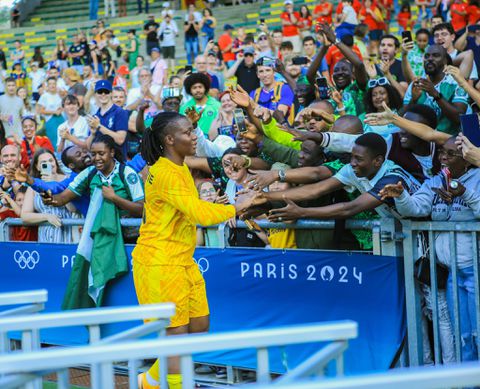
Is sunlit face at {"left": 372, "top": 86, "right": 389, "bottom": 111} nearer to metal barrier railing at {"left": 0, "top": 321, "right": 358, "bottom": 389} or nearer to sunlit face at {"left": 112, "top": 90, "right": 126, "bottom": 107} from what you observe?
sunlit face at {"left": 112, "top": 90, "right": 126, "bottom": 107}

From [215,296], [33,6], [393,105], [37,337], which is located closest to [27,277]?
[215,296]

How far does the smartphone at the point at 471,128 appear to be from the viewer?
19.7 ft

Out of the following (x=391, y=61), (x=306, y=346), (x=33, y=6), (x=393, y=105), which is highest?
(x=33, y=6)

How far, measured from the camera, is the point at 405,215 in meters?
5.97

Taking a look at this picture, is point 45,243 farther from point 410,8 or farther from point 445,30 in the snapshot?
point 410,8

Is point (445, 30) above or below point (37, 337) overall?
above

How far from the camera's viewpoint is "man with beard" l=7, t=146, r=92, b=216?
314 inches

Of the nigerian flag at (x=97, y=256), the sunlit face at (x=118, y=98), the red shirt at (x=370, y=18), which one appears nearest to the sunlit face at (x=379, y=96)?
the nigerian flag at (x=97, y=256)

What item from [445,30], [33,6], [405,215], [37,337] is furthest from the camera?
[33,6]

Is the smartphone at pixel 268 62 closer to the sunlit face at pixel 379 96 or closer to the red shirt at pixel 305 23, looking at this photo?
the sunlit face at pixel 379 96

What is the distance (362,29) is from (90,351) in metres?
12.6

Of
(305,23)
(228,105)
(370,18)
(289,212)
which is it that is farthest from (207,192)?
(305,23)

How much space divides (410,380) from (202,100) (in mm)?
8041

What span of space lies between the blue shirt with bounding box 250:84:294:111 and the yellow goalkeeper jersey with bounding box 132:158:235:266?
4388mm
